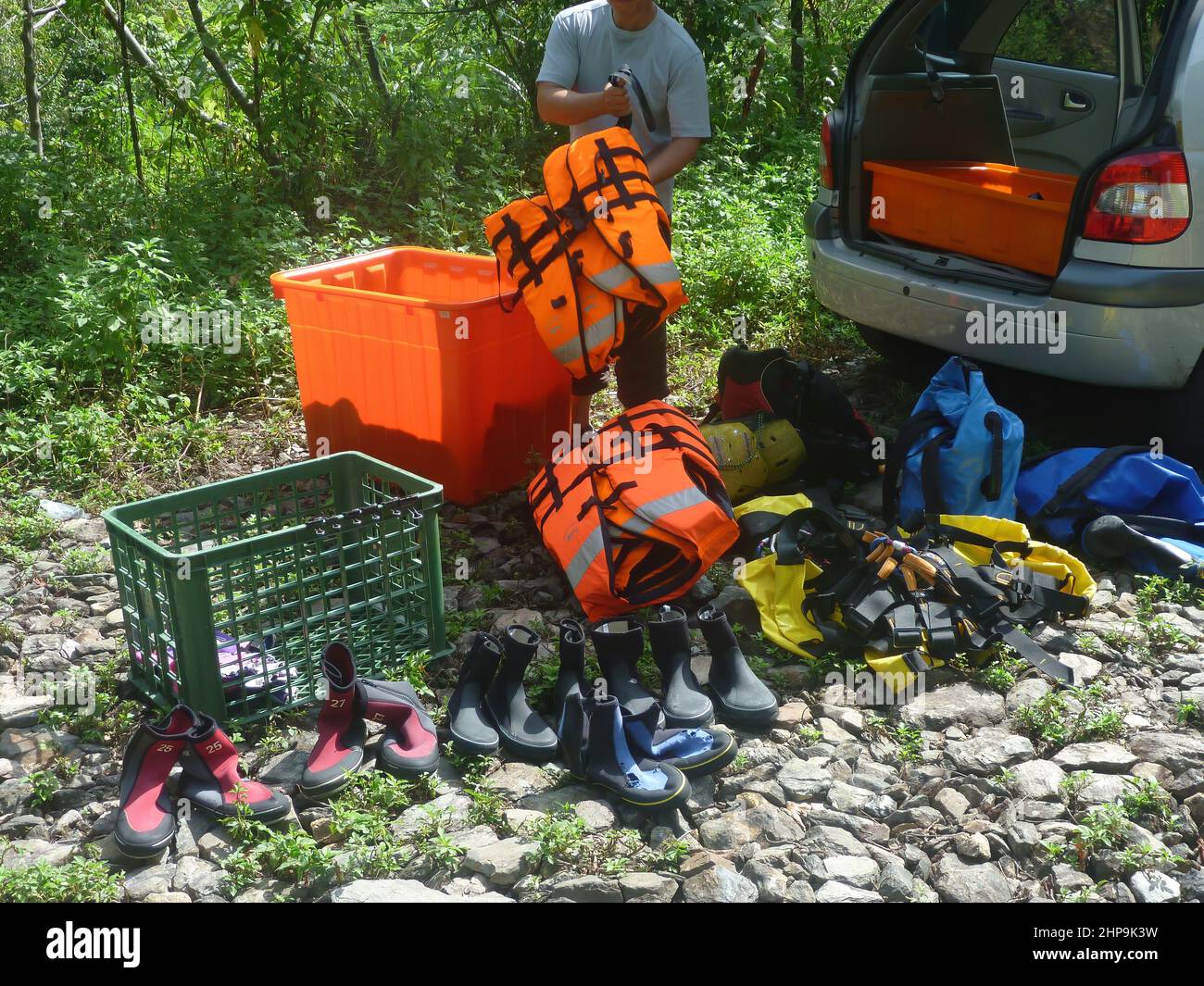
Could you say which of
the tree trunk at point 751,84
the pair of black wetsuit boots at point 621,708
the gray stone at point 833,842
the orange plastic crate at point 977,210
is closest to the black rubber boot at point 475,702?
the pair of black wetsuit boots at point 621,708

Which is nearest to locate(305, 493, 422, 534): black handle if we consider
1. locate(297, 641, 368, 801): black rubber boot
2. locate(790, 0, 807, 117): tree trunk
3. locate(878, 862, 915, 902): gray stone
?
locate(297, 641, 368, 801): black rubber boot

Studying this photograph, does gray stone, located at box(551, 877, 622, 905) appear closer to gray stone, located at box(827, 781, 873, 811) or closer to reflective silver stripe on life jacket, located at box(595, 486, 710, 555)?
gray stone, located at box(827, 781, 873, 811)

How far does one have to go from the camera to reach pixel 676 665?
322cm

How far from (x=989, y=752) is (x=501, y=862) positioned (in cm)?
130

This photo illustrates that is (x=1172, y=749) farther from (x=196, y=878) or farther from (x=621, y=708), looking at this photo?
(x=196, y=878)

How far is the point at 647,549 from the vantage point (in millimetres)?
3535

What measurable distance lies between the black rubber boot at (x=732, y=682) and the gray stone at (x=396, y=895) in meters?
0.91

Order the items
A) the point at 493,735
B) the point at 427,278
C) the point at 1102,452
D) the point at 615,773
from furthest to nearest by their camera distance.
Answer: the point at 427,278 < the point at 1102,452 < the point at 493,735 < the point at 615,773

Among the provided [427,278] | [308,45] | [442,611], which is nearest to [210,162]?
[308,45]

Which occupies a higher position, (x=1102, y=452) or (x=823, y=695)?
(x=1102, y=452)

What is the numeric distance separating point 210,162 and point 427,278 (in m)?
2.90

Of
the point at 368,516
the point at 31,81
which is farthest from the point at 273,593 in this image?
the point at 31,81

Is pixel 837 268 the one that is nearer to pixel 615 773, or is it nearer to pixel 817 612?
pixel 817 612

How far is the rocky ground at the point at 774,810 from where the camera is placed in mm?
2506
